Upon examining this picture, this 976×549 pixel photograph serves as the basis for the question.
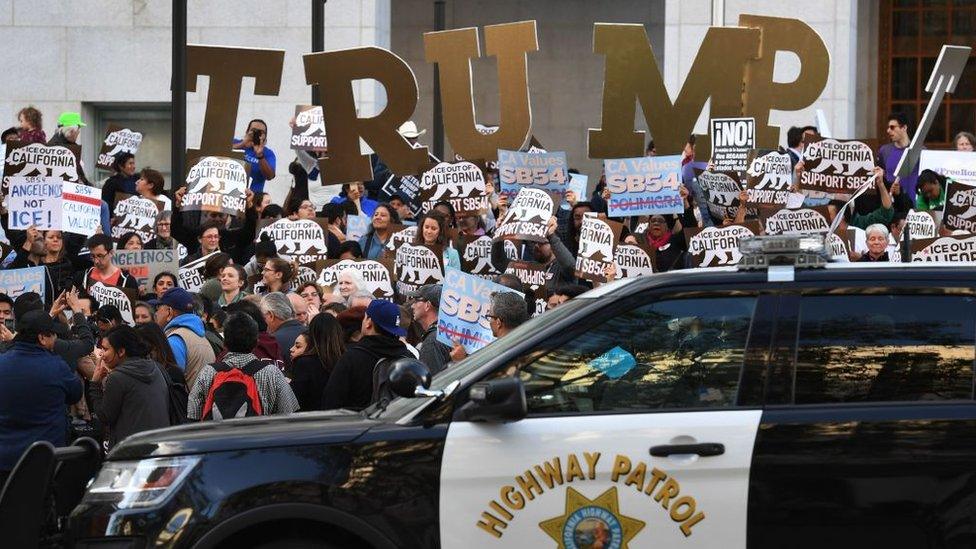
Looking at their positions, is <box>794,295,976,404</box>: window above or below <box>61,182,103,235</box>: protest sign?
below

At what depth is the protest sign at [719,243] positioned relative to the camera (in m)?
13.9

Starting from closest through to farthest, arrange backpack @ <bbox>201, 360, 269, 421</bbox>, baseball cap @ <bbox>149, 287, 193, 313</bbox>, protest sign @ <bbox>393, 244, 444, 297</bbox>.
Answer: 1. backpack @ <bbox>201, 360, 269, 421</bbox>
2. baseball cap @ <bbox>149, 287, 193, 313</bbox>
3. protest sign @ <bbox>393, 244, 444, 297</bbox>

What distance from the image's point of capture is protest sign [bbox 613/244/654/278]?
47.0ft

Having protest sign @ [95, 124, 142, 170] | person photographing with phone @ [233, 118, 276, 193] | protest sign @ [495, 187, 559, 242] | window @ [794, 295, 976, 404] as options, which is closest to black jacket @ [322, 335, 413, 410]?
window @ [794, 295, 976, 404]

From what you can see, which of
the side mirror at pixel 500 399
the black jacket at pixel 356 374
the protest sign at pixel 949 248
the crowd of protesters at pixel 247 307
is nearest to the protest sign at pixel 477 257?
the crowd of protesters at pixel 247 307

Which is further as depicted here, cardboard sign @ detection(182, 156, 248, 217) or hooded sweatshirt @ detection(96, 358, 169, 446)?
cardboard sign @ detection(182, 156, 248, 217)

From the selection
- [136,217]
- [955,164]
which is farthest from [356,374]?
[955,164]

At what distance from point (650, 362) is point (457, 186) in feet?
30.3

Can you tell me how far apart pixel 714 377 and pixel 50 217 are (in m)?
9.79

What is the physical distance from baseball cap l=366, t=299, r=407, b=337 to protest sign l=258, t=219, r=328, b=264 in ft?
18.4

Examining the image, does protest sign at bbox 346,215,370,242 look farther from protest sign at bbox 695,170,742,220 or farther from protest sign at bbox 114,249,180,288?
protest sign at bbox 695,170,742,220

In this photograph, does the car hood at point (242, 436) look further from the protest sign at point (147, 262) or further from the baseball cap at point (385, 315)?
the protest sign at point (147, 262)

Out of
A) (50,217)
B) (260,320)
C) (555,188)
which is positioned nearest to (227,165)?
(50,217)

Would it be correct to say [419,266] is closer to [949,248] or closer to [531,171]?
[531,171]
